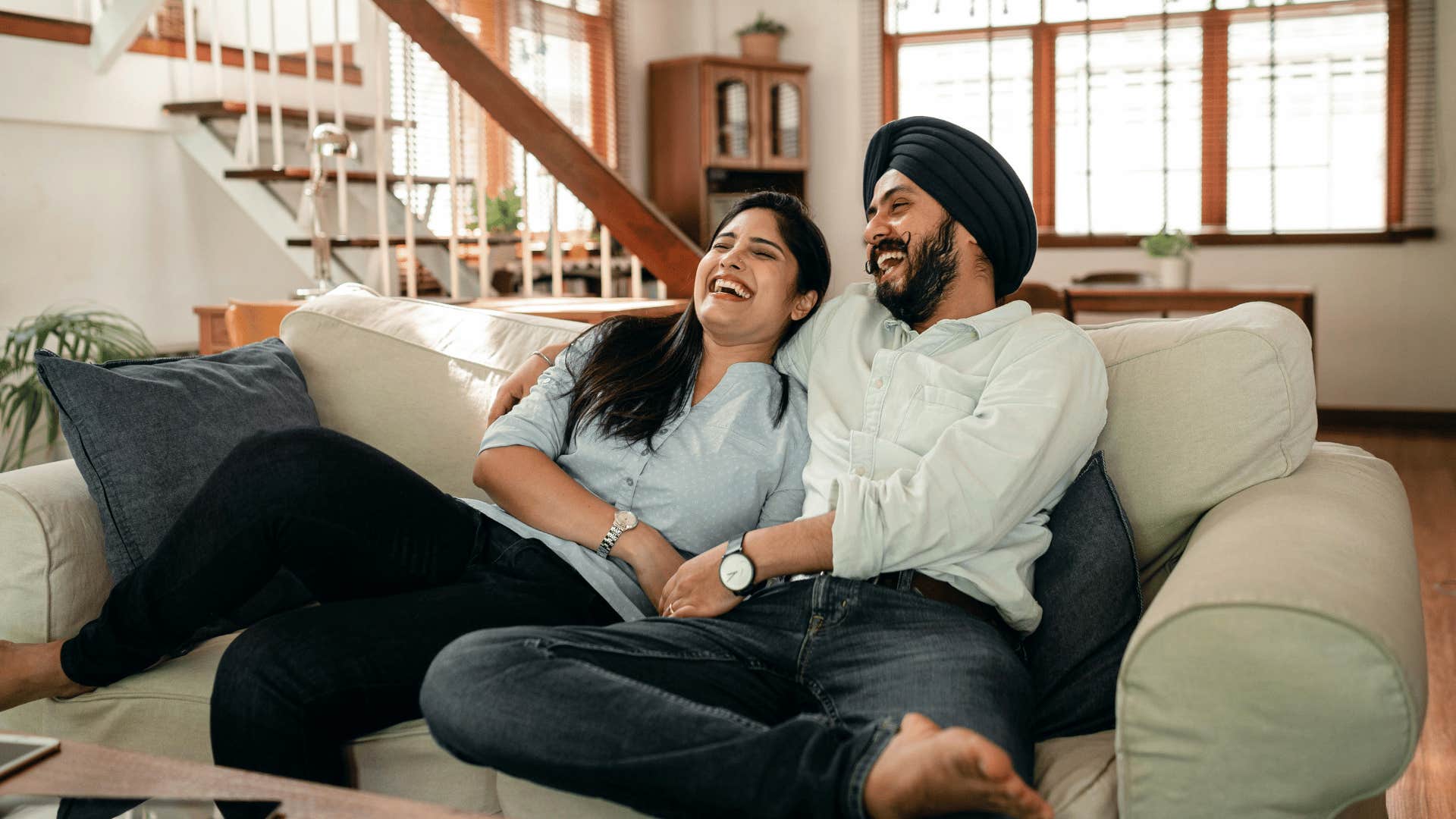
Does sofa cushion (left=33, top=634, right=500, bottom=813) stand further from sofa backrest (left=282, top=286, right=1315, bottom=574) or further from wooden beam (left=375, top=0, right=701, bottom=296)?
wooden beam (left=375, top=0, right=701, bottom=296)

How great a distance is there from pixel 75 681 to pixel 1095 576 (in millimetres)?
1316

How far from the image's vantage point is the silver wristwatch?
1.67 metres

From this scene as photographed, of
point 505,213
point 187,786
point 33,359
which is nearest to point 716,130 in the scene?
point 505,213

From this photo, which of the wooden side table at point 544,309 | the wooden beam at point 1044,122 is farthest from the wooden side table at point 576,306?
the wooden beam at point 1044,122

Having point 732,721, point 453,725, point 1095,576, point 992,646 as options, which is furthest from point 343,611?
point 1095,576

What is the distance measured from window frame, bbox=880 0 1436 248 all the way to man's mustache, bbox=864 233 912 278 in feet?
14.6

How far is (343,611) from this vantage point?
1507 millimetres

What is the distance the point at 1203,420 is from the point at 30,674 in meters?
1.58

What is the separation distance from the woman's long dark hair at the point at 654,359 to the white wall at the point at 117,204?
8.52 ft

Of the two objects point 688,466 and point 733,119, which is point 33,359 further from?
point 733,119

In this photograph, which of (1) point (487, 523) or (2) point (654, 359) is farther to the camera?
(2) point (654, 359)

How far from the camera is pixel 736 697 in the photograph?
136 cm

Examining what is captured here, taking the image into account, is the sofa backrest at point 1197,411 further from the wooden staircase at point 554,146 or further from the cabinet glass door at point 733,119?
the cabinet glass door at point 733,119

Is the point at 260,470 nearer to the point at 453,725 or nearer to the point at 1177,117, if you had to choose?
the point at 453,725
